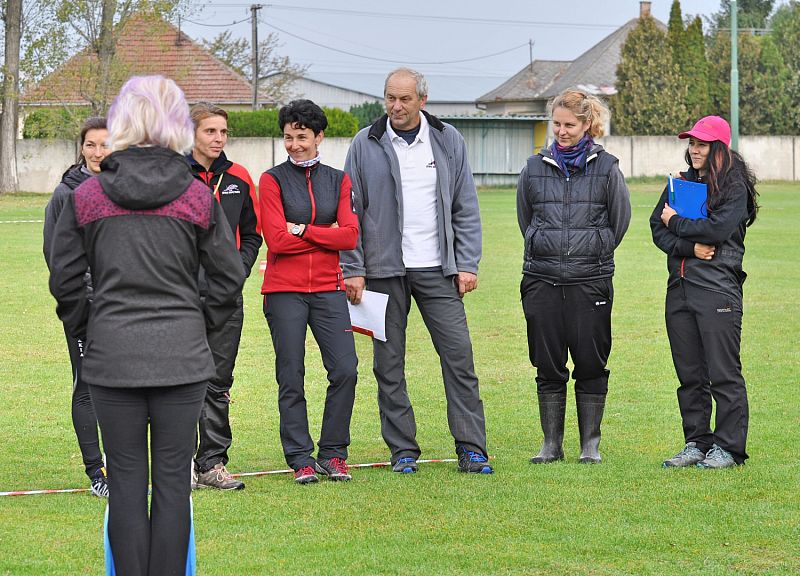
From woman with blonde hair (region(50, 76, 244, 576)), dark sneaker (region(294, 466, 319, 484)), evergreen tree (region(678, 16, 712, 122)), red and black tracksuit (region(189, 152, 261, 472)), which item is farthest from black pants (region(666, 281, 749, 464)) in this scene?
evergreen tree (region(678, 16, 712, 122))

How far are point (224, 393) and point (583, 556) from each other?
2354 mm

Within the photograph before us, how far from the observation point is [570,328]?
7094 millimetres

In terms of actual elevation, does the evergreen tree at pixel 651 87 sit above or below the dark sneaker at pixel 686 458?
above

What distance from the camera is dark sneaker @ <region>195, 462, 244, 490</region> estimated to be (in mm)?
6457

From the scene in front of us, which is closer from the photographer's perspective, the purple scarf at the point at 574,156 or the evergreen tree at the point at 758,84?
the purple scarf at the point at 574,156

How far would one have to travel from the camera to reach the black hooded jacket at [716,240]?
687 centimetres

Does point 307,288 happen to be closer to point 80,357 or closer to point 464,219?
point 464,219

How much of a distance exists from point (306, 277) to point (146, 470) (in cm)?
259

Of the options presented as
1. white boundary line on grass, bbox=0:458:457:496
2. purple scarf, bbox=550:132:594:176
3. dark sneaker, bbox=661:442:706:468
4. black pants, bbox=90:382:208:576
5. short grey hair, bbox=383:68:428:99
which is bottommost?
white boundary line on grass, bbox=0:458:457:496

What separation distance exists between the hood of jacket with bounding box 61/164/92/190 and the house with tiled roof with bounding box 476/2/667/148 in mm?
62521

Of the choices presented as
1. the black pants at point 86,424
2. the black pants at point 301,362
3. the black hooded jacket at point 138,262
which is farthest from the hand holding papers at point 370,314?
the black hooded jacket at point 138,262

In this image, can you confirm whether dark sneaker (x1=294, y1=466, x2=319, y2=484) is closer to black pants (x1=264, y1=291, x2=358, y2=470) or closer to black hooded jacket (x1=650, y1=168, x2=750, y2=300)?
black pants (x1=264, y1=291, x2=358, y2=470)

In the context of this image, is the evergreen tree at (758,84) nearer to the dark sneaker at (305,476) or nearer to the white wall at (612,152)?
the white wall at (612,152)

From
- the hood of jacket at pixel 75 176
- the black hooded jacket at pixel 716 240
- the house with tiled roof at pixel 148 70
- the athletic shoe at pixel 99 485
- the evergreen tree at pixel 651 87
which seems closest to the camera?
the hood of jacket at pixel 75 176
